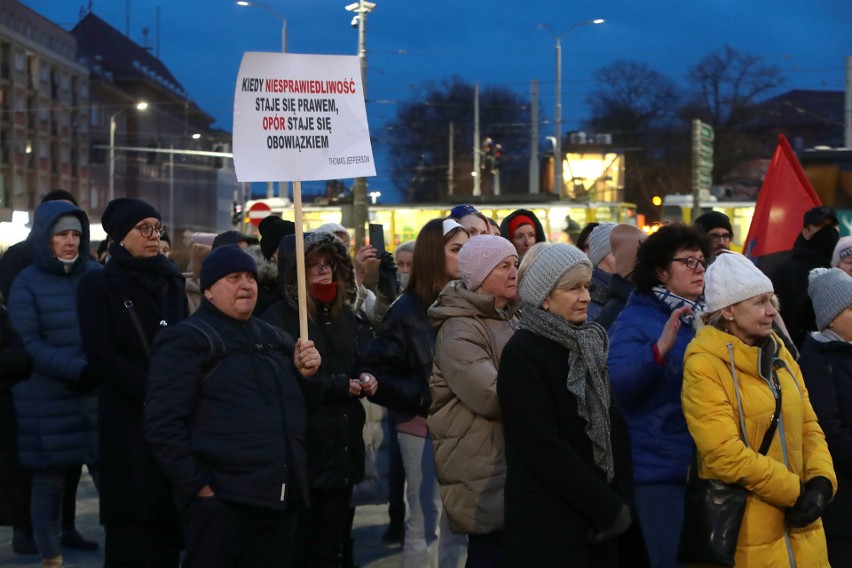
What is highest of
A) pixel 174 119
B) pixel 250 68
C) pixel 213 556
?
pixel 174 119

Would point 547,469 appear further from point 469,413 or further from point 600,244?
point 600,244

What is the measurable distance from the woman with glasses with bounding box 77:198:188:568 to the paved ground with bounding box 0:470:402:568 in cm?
178

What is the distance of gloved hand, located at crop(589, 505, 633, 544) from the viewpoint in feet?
15.6

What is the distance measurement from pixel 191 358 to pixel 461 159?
84824mm

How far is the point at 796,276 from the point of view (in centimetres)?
872

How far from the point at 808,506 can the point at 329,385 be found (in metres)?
2.26

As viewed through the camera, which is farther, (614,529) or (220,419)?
(220,419)

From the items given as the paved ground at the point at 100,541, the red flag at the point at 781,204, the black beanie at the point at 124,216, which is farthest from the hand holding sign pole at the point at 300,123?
the red flag at the point at 781,204

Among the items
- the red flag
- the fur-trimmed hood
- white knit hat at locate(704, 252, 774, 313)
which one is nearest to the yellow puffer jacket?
white knit hat at locate(704, 252, 774, 313)

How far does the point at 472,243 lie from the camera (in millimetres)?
5785

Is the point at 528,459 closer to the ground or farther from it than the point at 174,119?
closer to the ground

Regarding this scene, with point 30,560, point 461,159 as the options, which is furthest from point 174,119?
point 30,560

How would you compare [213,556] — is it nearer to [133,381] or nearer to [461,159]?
[133,381]

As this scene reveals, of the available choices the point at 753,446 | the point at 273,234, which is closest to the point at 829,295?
the point at 753,446
